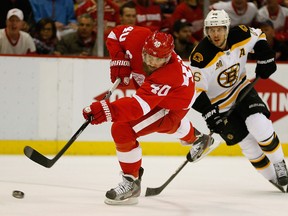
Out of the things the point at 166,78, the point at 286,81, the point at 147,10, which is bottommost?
the point at 286,81

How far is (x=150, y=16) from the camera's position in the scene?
7.23m

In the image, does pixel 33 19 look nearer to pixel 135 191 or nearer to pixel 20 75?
pixel 20 75

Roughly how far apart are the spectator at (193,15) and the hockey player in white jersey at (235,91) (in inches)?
87.7

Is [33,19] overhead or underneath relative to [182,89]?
underneath

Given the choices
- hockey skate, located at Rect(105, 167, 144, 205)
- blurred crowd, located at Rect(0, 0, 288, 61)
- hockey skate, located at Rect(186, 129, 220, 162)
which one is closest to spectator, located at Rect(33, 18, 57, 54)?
blurred crowd, located at Rect(0, 0, 288, 61)

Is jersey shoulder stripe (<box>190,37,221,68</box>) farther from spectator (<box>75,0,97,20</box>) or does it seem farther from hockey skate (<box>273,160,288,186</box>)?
spectator (<box>75,0,97,20</box>)

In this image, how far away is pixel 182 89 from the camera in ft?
13.7

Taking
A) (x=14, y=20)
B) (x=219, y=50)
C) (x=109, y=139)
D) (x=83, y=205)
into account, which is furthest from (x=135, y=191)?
(x=14, y=20)

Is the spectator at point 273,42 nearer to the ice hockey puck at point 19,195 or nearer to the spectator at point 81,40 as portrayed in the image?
the spectator at point 81,40

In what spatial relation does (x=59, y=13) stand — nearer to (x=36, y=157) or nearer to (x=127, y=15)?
(x=127, y=15)

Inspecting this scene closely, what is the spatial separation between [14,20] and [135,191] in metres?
2.93

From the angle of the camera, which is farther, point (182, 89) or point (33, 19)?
point (33, 19)

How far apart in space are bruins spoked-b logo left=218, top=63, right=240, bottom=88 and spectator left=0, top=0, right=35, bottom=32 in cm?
252

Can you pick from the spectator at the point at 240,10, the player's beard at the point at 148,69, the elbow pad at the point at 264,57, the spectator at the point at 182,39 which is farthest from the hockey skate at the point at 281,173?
the spectator at the point at 240,10
